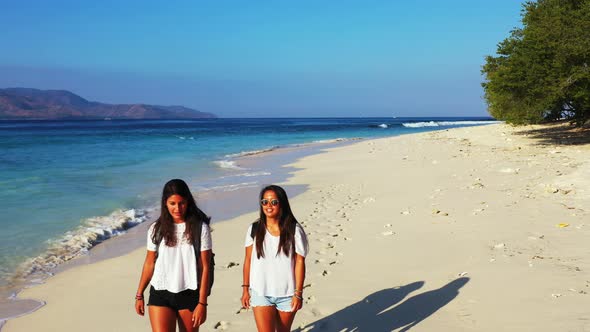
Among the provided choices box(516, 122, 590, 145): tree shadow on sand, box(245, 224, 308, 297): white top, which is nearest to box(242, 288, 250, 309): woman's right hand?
box(245, 224, 308, 297): white top

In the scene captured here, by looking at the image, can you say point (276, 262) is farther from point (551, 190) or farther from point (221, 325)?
point (551, 190)

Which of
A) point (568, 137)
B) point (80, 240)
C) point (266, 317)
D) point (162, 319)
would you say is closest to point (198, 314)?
point (162, 319)

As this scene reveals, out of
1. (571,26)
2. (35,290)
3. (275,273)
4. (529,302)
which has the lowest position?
(35,290)

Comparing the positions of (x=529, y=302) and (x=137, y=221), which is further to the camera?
(x=137, y=221)

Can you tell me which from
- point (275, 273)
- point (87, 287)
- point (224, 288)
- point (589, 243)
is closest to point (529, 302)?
point (589, 243)

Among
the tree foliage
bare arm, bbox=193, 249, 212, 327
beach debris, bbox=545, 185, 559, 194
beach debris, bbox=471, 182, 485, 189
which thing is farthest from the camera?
the tree foliage

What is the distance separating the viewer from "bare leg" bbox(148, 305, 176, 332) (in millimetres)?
3467

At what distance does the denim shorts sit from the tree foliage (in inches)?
744

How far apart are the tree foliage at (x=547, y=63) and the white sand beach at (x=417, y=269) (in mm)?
8759

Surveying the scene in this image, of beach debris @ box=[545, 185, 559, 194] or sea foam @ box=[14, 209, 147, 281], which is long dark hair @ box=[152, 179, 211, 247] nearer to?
sea foam @ box=[14, 209, 147, 281]

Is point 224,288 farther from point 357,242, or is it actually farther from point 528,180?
point 528,180

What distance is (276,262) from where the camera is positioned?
356 cm

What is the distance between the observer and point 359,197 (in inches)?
490

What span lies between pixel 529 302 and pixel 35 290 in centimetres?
636
